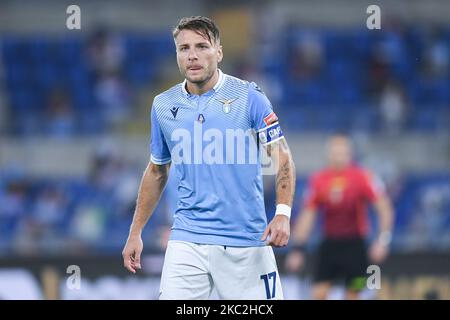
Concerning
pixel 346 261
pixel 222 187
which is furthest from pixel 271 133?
pixel 346 261

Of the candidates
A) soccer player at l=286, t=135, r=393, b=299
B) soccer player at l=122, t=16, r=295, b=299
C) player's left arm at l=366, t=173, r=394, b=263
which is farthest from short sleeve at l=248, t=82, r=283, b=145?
player's left arm at l=366, t=173, r=394, b=263

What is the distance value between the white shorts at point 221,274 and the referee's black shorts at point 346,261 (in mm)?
4560

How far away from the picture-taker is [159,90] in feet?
63.8

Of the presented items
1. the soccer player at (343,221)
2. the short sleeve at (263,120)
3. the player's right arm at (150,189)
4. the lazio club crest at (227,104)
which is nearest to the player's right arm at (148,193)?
the player's right arm at (150,189)

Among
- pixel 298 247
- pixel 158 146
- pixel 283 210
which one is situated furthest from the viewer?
pixel 298 247

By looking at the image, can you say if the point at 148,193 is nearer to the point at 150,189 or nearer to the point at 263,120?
the point at 150,189

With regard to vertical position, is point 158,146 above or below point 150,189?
above

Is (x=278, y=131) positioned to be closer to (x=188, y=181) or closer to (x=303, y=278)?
(x=188, y=181)

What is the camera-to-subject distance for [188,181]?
5676 millimetres

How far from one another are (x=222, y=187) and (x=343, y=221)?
184 inches

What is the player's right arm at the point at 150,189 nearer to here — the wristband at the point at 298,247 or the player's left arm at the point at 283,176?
the player's left arm at the point at 283,176

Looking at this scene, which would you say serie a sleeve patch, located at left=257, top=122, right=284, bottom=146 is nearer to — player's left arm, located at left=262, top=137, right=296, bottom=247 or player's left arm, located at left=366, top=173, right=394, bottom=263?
player's left arm, located at left=262, top=137, right=296, bottom=247

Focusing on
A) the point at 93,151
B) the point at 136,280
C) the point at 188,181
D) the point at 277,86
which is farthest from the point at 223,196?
the point at 277,86

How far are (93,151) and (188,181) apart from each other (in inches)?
455
